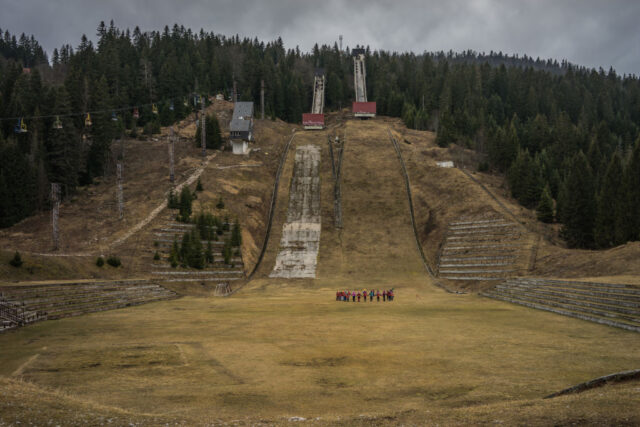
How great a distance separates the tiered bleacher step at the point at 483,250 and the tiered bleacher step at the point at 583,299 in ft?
27.9

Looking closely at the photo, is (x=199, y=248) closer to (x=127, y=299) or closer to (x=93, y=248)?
(x=93, y=248)

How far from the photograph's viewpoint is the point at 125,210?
64312 millimetres

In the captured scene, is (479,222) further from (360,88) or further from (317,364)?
(360,88)

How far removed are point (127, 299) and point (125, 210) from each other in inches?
1082

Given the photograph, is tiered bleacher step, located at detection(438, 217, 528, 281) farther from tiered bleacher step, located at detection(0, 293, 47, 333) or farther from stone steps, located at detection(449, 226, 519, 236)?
tiered bleacher step, located at detection(0, 293, 47, 333)

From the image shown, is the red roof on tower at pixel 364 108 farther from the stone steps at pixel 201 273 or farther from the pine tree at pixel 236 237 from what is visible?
the stone steps at pixel 201 273

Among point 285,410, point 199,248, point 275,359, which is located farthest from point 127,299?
point 285,410

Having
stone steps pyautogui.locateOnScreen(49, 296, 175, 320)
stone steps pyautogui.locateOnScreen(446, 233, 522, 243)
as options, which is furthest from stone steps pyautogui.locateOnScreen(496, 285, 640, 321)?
stone steps pyautogui.locateOnScreen(49, 296, 175, 320)

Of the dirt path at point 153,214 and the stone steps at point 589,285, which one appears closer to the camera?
the stone steps at point 589,285

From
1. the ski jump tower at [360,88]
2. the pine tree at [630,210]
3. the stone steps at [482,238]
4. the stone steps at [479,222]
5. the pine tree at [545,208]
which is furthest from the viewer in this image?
the ski jump tower at [360,88]

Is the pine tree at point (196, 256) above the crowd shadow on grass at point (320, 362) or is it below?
above

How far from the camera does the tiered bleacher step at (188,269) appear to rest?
52.1m

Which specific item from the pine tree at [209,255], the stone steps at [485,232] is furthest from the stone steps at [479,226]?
the pine tree at [209,255]

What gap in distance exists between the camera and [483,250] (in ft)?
190
